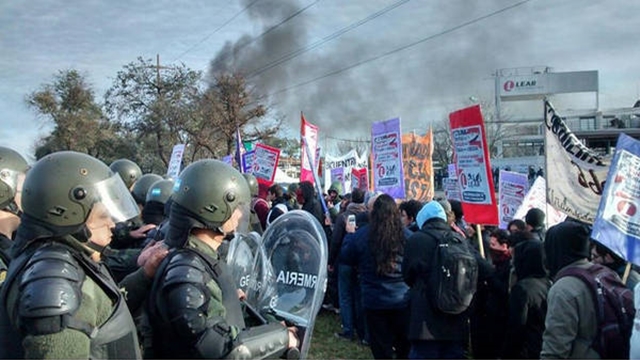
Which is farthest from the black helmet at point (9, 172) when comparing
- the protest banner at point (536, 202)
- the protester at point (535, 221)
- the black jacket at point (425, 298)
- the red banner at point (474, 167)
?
the protest banner at point (536, 202)

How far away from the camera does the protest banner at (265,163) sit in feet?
36.9

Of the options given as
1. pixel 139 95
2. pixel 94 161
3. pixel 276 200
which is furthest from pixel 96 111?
pixel 94 161

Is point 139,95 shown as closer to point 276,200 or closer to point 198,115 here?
point 198,115

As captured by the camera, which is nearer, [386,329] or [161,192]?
[161,192]

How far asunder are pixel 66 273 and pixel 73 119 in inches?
1400

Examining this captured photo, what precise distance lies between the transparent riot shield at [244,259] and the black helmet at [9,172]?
160 centimetres

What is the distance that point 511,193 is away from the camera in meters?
8.81

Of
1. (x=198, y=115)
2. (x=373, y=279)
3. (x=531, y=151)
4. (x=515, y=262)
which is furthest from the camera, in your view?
(x=531, y=151)

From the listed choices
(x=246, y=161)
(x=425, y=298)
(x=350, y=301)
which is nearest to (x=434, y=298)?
(x=425, y=298)

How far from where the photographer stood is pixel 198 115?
30.0 m

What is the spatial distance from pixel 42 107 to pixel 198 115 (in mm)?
11825

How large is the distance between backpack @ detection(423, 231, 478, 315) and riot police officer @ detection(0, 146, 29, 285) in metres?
3.33

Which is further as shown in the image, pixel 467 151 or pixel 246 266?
pixel 467 151

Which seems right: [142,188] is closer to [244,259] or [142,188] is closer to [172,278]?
[244,259]
